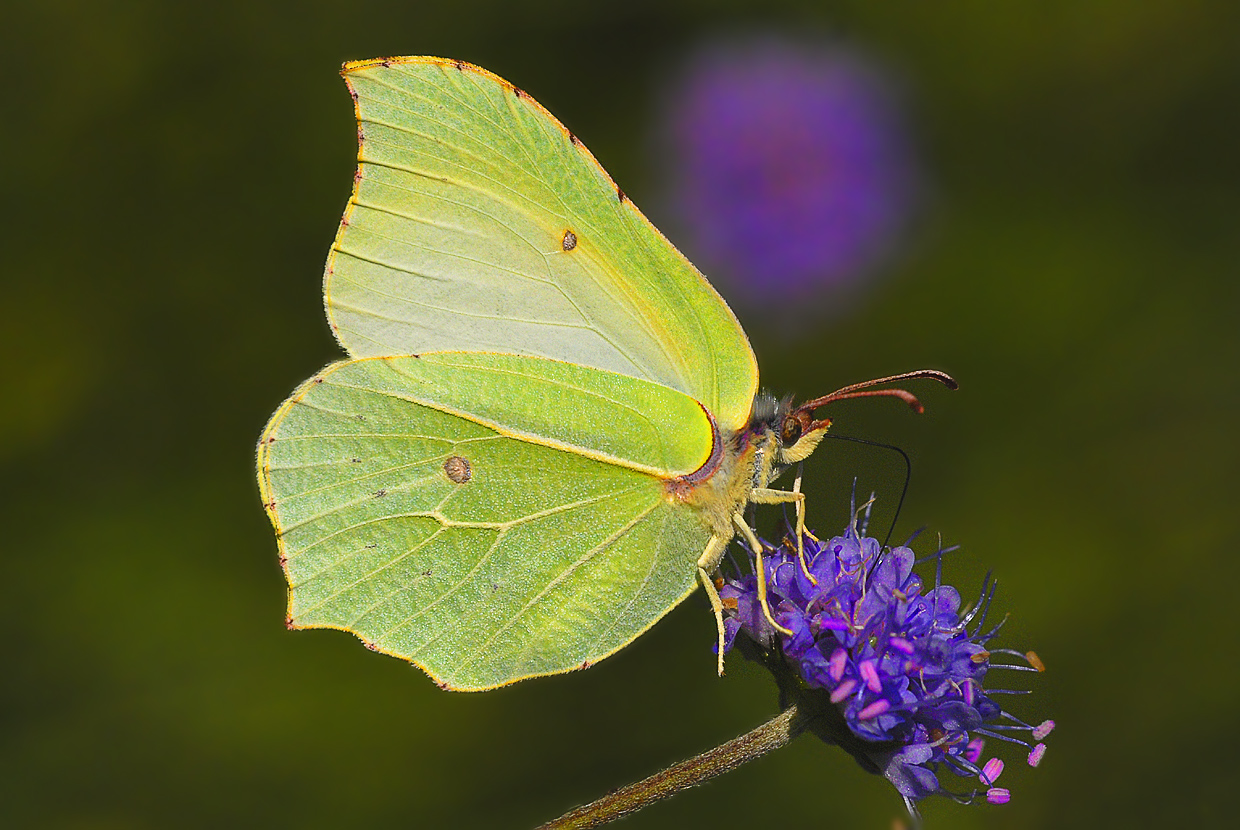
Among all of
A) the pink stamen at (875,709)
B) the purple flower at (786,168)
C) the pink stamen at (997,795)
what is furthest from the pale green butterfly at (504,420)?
the purple flower at (786,168)

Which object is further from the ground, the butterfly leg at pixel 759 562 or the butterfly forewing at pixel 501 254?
the butterfly forewing at pixel 501 254

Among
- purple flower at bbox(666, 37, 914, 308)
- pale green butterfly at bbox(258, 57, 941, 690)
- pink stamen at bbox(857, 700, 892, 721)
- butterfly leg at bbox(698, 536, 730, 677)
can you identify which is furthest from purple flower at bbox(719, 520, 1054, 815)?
purple flower at bbox(666, 37, 914, 308)

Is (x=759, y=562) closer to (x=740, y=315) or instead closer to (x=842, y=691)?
(x=842, y=691)

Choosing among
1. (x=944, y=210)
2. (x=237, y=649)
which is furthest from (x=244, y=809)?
(x=944, y=210)

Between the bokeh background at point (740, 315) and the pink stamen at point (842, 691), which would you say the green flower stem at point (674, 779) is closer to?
the pink stamen at point (842, 691)

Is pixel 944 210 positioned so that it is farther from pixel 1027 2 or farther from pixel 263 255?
pixel 263 255

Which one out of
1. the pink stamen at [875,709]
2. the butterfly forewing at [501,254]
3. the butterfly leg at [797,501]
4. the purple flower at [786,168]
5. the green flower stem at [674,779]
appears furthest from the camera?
the purple flower at [786,168]
